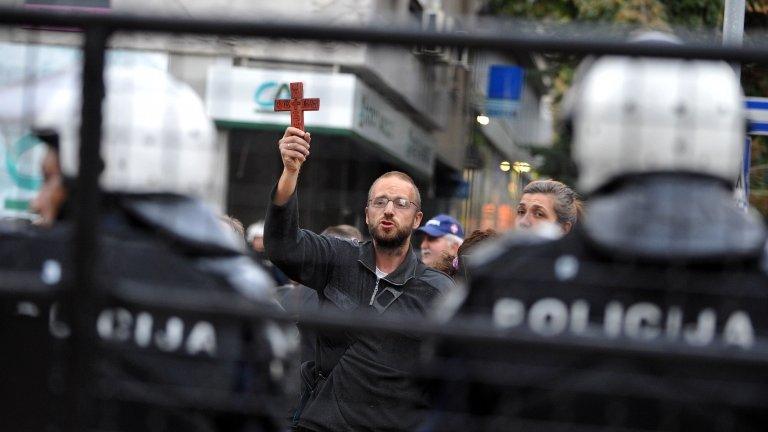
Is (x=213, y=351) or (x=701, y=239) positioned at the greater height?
(x=701, y=239)

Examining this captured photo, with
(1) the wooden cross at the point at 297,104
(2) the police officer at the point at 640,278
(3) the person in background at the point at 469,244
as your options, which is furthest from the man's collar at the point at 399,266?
(2) the police officer at the point at 640,278

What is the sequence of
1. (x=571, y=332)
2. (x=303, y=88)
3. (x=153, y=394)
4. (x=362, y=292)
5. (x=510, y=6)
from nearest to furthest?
(x=571, y=332) < (x=153, y=394) < (x=303, y=88) < (x=362, y=292) < (x=510, y=6)

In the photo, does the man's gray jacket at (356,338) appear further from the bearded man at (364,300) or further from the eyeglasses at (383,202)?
the eyeglasses at (383,202)

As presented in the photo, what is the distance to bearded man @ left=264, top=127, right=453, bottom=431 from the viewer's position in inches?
186

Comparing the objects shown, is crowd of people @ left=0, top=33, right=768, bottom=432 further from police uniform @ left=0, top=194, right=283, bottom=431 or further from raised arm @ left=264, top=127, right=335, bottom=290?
raised arm @ left=264, top=127, right=335, bottom=290

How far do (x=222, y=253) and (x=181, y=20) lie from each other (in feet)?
1.75

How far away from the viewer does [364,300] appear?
4941 millimetres

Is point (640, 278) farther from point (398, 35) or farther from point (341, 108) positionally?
point (341, 108)

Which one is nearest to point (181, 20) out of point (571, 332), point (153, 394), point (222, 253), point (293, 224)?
point (222, 253)

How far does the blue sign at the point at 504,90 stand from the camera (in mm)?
2832

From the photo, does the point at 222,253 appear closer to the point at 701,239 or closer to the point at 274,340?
the point at 274,340

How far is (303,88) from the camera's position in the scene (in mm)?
3979

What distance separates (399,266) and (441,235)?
189 cm

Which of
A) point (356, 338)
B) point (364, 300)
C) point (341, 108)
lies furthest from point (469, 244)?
point (341, 108)
